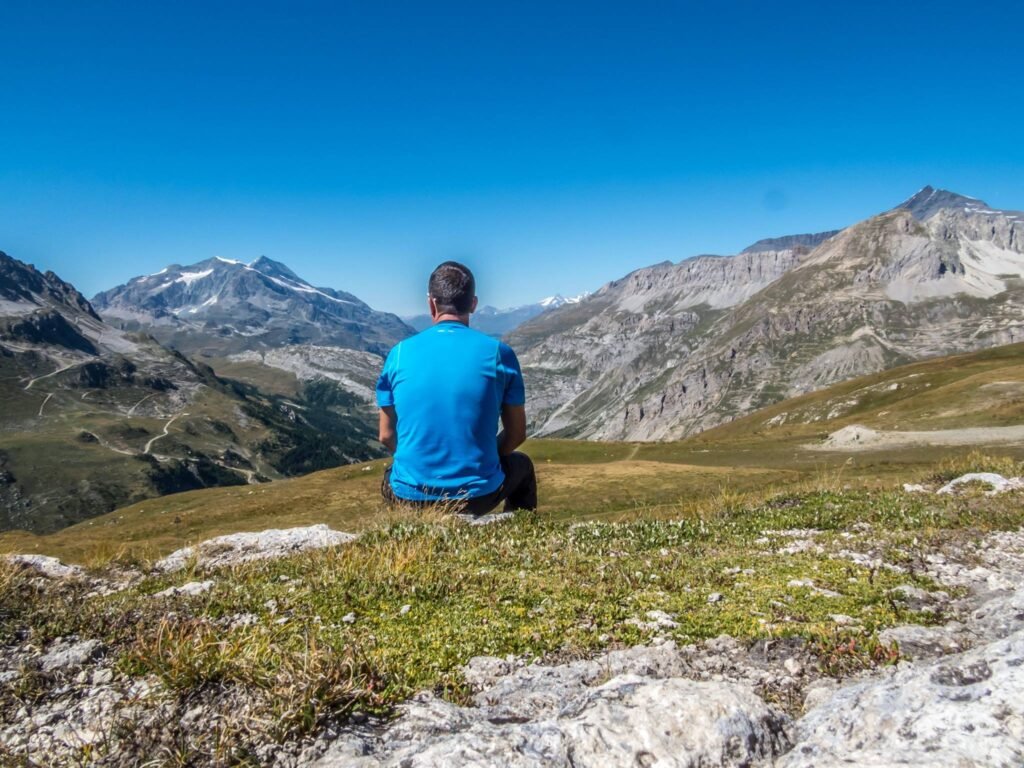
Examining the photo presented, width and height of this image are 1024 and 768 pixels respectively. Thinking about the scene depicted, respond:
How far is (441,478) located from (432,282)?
10.2ft

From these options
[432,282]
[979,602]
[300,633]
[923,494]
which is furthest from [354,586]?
[923,494]

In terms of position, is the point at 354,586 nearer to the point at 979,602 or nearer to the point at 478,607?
the point at 478,607

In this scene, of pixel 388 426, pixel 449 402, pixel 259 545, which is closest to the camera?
pixel 449 402

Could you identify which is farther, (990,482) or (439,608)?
(990,482)

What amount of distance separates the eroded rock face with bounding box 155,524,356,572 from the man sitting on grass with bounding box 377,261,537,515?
1924 mm

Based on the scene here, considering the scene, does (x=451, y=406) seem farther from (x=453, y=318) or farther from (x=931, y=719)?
(x=931, y=719)

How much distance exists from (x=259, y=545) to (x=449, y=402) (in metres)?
5.11

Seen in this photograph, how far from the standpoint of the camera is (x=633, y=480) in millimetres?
41562

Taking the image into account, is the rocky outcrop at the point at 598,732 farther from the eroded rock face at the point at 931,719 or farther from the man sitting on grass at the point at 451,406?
the man sitting on grass at the point at 451,406

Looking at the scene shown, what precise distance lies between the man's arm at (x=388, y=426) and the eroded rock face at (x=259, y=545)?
1.77 m

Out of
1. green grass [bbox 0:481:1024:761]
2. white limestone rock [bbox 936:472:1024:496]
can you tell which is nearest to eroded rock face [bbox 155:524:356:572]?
green grass [bbox 0:481:1024:761]

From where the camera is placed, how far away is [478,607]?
625 cm

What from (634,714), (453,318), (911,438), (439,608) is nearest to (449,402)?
(453,318)

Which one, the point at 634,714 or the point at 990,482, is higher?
the point at 634,714
